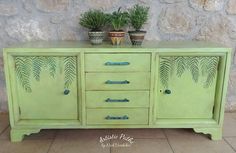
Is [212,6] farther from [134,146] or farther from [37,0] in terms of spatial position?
[37,0]

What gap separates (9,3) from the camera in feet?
5.98

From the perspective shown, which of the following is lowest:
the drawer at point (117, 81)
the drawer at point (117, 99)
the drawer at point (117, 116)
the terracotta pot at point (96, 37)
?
the drawer at point (117, 116)

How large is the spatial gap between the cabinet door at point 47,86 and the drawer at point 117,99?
4.4 inches

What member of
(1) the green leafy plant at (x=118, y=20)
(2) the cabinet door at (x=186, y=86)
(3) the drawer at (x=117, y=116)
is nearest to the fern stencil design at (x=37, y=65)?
(3) the drawer at (x=117, y=116)

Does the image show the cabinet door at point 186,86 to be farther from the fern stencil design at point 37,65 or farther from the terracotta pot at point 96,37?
the fern stencil design at point 37,65

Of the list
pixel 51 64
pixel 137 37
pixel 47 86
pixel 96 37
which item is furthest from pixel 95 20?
pixel 47 86

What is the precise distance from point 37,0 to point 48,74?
2.27 feet

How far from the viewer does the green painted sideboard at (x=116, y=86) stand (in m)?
1.44

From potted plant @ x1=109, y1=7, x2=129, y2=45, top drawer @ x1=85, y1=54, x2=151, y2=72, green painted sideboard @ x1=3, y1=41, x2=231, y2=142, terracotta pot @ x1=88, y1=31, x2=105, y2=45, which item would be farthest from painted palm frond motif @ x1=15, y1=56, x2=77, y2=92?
potted plant @ x1=109, y1=7, x2=129, y2=45

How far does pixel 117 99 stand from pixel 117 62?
0.81 ft

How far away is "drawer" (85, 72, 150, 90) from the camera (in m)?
1.47

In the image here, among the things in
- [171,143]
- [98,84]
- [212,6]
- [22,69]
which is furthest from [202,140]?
[22,69]

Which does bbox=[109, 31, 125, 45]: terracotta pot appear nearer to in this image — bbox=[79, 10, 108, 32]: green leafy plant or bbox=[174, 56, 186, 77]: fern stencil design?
bbox=[79, 10, 108, 32]: green leafy plant

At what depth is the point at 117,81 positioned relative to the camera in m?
1.48
